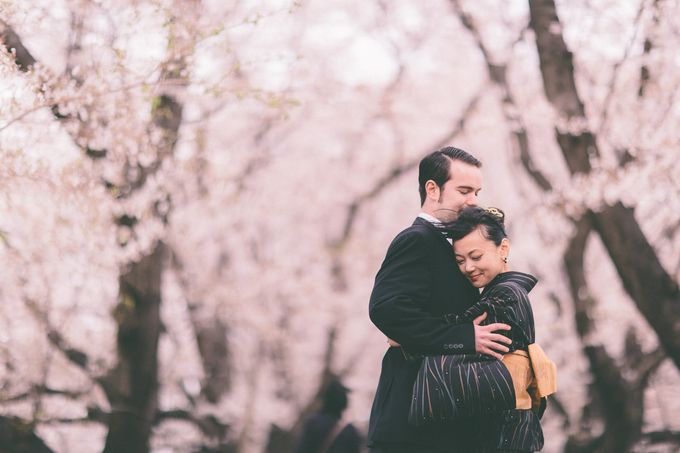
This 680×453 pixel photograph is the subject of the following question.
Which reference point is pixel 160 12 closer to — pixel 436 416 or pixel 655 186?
pixel 436 416

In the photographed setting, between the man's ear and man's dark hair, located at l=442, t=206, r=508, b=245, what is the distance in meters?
0.11

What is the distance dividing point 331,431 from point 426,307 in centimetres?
242

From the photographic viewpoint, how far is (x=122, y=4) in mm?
5109

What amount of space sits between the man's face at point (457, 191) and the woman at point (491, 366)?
0.05m

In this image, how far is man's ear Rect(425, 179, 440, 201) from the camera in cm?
266

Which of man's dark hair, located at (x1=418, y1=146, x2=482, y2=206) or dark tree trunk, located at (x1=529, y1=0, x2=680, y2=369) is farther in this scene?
dark tree trunk, located at (x1=529, y1=0, x2=680, y2=369)

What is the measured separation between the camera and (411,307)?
96.5 inches

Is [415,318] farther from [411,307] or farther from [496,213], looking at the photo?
[496,213]

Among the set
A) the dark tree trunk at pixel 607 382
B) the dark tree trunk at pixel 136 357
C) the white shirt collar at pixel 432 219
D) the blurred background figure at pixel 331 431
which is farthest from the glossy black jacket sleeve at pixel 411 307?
the dark tree trunk at pixel 607 382

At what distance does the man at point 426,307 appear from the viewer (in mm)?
2418

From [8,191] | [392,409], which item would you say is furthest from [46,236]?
[392,409]

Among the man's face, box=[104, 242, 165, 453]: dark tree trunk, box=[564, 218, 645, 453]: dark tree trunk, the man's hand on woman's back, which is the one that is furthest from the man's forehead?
box=[564, 218, 645, 453]: dark tree trunk

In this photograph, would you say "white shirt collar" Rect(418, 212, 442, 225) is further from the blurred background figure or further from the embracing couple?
the blurred background figure

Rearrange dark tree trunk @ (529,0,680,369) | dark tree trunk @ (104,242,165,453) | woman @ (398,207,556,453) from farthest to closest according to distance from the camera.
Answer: dark tree trunk @ (104,242,165,453)
dark tree trunk @ (529,0,680,369)
woman @ (398,207,556,453)
